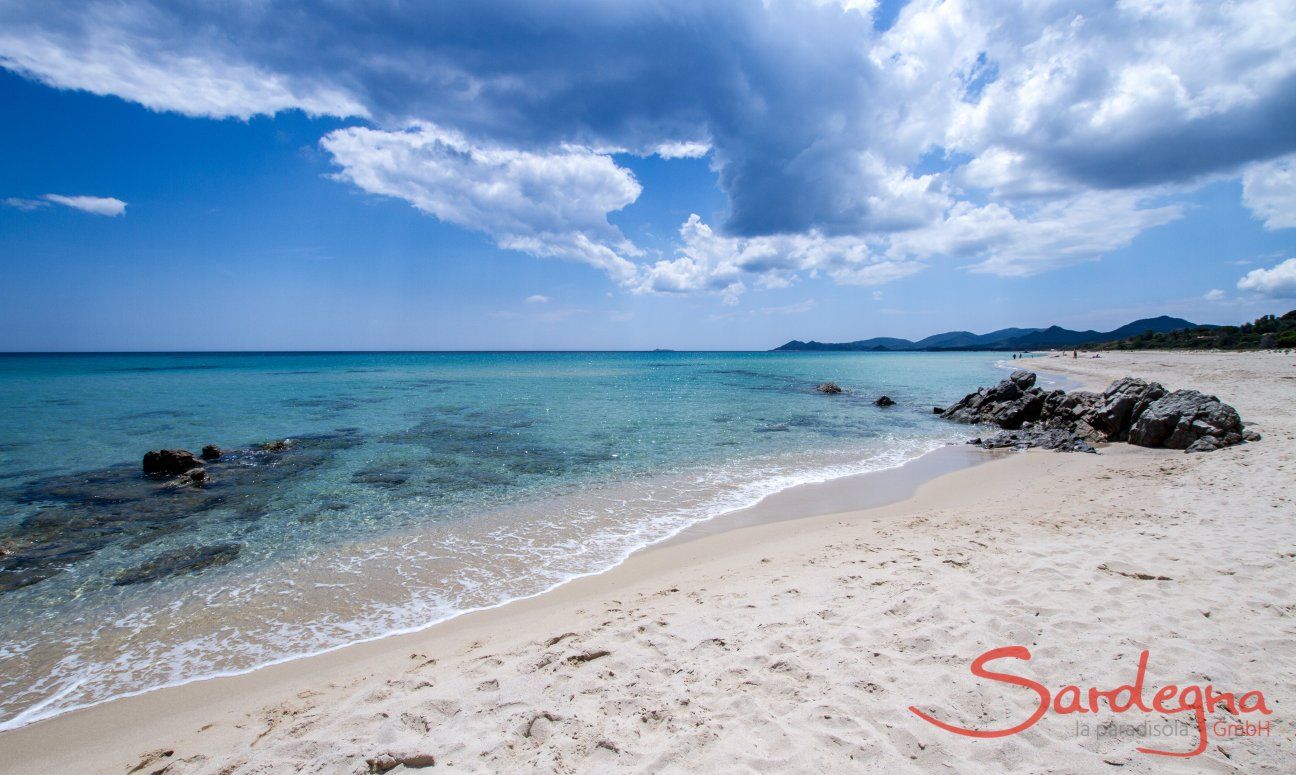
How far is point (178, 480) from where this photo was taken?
13.2 meters

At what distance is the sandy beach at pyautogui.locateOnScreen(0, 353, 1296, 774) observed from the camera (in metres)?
3.51

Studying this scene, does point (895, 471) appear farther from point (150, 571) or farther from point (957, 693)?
point (150, 571)

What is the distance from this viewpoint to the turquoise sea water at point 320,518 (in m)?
6.22

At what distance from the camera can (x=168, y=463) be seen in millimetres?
13906

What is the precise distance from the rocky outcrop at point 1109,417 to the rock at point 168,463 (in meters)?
25.7

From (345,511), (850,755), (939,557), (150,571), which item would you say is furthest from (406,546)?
(939,557)

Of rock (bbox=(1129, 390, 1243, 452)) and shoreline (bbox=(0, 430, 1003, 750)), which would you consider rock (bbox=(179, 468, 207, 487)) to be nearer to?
shoreline (bbox=(0, 430, 1003, 750))

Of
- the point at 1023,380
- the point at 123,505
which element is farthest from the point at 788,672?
the point at 1023,380

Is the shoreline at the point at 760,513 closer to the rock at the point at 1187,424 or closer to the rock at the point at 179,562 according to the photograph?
the rock at the point at 179,562

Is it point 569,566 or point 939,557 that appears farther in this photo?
point 569,566

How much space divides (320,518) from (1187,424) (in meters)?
23.5

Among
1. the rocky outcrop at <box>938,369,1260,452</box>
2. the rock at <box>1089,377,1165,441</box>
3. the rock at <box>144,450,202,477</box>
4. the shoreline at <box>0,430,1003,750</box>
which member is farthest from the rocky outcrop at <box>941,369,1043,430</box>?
the rock at <box>144,450,202,477</box>

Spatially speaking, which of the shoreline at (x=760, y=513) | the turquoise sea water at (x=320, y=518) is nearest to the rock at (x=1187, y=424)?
the shoreline at (x=760, y=513)

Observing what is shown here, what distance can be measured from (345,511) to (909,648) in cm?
1096
